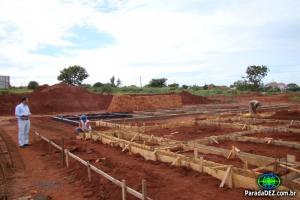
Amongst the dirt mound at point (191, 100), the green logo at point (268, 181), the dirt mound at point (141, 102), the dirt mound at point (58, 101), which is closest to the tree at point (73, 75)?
the dirt mound at point (58, 101)

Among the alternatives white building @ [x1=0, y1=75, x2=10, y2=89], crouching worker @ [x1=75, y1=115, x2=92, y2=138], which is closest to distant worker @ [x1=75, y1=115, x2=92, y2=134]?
crouching worker @ [x1=75, y1=115, x2=92, y2=138]

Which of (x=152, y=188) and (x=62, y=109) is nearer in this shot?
(x=152, y=188)

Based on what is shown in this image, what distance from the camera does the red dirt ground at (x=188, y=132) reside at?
9797mm

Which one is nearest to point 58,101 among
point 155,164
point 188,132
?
point 188,132

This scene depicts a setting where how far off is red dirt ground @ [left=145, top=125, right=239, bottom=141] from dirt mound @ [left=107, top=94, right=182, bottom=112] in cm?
1089

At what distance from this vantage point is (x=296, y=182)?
14.0ft

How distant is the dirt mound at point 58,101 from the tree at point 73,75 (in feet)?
50.8

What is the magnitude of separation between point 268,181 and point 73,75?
43.9 m

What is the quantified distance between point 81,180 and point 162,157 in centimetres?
166

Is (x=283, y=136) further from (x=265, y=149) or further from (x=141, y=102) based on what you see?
(x=141, y=102)

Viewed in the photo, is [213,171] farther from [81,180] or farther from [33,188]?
[33,188]

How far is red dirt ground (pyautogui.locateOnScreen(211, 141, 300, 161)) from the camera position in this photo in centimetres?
690

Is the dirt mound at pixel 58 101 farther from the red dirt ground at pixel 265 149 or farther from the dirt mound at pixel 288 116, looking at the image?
the red dirt ground at pixel 265 149

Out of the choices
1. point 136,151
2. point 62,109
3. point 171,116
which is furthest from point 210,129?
point 62,109
